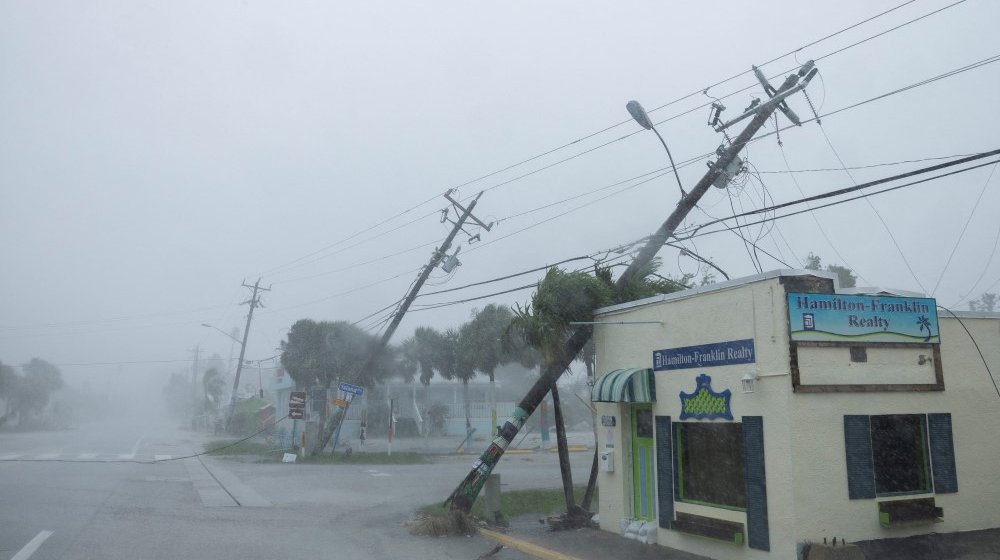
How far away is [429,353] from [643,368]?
93.7 feet

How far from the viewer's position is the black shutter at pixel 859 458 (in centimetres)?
→ 930

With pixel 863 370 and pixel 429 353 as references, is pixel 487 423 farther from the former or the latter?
pixel 863 370

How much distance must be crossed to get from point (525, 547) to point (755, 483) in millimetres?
4027

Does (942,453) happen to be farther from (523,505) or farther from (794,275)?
(523,505)

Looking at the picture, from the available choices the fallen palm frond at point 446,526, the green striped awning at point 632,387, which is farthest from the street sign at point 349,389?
the green striped awning at point 632,387

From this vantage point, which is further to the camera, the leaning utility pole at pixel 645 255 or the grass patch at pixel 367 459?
the grass patch at pixel 367 459

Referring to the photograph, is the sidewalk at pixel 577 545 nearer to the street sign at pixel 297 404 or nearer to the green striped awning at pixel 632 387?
the green striped awning at pixel 632 387

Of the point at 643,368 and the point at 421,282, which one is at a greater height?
the point at 421,282

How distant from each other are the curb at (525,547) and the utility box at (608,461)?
5.80 feet

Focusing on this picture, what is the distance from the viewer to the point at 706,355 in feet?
34.6

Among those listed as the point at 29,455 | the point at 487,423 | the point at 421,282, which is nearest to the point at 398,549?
the point at 421,282

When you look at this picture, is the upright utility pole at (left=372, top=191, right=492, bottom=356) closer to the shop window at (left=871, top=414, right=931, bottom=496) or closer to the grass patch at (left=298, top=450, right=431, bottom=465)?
the grass patch at (left=298, top=450, right=431, bottom=465)

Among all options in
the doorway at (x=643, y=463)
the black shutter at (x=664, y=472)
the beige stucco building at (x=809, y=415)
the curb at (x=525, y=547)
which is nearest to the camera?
the beige stucco building at (x=809, y=415)

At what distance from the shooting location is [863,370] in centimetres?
966
